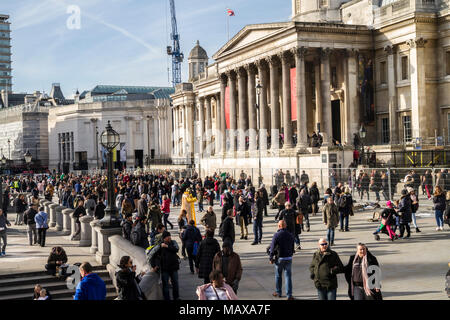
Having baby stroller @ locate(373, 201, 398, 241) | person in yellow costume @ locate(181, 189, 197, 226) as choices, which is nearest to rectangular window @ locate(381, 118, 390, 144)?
person in yellow costume @ locate(181, 189, 197, 226)

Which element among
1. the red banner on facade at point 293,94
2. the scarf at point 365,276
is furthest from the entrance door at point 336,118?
the scarf at point 365,276

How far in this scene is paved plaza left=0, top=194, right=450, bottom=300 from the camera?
43.1 ft

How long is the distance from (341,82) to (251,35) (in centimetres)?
939

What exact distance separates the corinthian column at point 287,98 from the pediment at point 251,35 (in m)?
2.35

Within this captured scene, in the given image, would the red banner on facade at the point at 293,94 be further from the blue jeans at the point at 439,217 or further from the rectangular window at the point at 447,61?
the blue jeans at the point at 439,217

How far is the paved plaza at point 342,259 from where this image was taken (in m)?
13.1

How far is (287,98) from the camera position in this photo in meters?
45.0

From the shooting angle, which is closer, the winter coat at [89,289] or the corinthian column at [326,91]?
the winter coat at [89,289]

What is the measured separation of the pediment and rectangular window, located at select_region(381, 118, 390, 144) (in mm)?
11049

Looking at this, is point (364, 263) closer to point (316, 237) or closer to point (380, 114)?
point (316, 237)

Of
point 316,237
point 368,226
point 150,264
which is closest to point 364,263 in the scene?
point 150,264

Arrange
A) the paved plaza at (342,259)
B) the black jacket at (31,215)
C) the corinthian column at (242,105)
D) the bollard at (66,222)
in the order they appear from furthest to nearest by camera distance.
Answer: the corinthian column at (242,105)
the bollard at (66,222)
the black jacket at (31,215)
the paved plaza at (342,259)

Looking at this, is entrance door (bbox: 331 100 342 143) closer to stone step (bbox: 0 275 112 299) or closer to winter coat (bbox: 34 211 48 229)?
winter coat (bbox: 34 211 48 229)

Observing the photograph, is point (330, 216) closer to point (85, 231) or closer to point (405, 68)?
point (85, 231)
